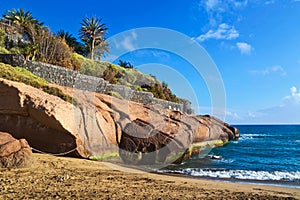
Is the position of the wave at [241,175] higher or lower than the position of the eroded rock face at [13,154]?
lower

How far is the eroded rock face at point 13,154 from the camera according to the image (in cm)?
736

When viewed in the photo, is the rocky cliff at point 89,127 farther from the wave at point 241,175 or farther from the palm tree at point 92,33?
the palm tree at point 92,33

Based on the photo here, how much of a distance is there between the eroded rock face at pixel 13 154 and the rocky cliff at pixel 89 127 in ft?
8.29

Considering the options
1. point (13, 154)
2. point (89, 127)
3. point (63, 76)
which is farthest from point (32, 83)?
point (13, 154)

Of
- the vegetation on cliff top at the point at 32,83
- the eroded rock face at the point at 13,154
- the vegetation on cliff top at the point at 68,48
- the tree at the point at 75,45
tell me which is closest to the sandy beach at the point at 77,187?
the eroded rock face at the point at 13,154

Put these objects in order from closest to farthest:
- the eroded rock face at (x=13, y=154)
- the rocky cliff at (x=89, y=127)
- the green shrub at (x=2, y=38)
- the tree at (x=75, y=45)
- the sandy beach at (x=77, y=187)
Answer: the sandy beach at (x=77, y=187) < the eroded rock face at (x=13, y=154) < the rocky cliff at (x=89, y=127) < the green shrub at (x=2, y=38) < the tree at (x=75, y=45)

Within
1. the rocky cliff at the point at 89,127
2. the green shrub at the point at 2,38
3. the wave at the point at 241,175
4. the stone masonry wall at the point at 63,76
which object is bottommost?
the wave at the point at 241,175

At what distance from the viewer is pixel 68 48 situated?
91.1 ft

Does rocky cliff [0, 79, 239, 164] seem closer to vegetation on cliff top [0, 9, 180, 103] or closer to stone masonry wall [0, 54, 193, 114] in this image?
stone masonry wall [0, 54, 193, 114]

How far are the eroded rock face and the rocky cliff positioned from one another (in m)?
2.53

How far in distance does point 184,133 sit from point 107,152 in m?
6.40

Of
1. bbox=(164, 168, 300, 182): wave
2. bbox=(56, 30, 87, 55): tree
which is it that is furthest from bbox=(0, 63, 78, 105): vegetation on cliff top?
bbox=(56, 30, 87, 55): tree

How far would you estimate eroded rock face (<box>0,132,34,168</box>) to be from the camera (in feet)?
24.2

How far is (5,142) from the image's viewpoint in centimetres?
774
